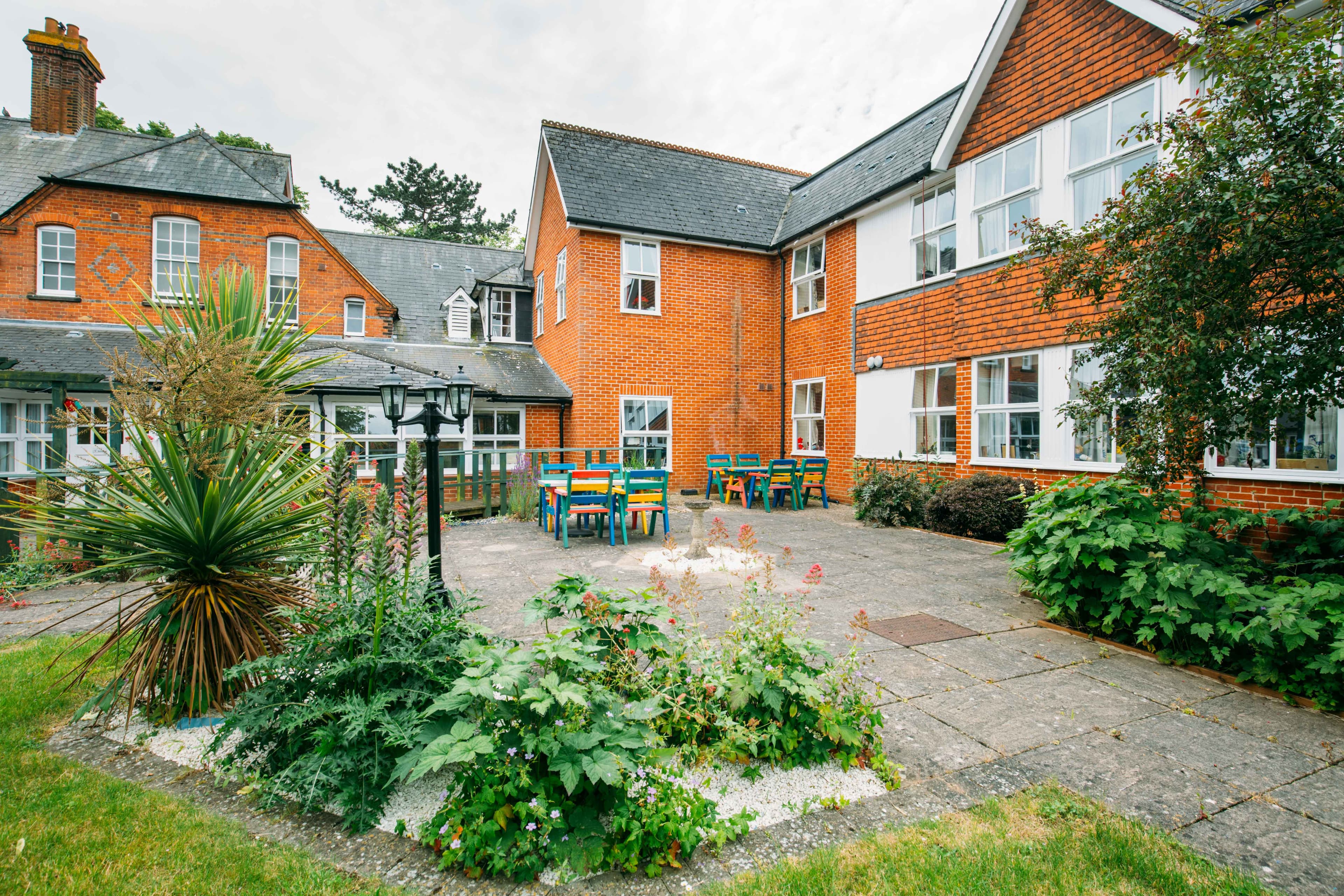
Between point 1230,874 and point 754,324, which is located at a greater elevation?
point 754,324

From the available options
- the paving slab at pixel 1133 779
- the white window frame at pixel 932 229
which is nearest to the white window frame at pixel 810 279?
the white window frame at pixel 932 229

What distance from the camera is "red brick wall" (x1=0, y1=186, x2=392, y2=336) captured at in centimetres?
1323

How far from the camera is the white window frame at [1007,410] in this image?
834 cm

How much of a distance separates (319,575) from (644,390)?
1081cm

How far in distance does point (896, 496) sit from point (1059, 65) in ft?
21.5

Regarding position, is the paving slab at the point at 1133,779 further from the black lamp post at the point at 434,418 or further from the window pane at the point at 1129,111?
the window pane at the point at 1129,111

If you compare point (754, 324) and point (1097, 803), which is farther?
point (754, 324)

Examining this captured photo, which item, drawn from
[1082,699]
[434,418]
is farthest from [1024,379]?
[434,418]

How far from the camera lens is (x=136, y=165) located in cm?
1430

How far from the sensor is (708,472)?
1401cm

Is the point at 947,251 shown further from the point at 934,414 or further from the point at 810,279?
the point at 810,279

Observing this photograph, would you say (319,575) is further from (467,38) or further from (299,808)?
(467,38)

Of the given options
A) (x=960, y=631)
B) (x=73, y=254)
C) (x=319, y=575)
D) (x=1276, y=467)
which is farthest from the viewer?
(x=73, y=254)

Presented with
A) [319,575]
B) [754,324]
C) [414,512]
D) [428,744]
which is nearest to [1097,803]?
[428,744]
